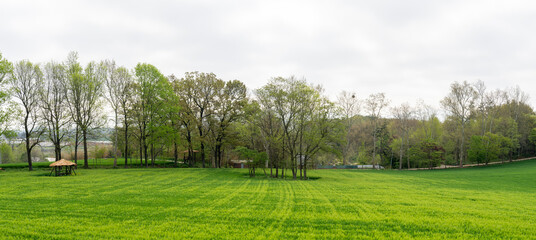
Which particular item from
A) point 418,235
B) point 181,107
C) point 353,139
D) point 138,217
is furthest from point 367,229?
point 353,139

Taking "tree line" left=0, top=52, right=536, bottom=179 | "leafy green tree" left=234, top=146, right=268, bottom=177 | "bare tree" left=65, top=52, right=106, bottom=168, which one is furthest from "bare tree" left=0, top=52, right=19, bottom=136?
"leafy green tree" left=234, top=146, right=268, bottom=177

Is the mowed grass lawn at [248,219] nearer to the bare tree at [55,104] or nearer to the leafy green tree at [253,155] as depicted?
the leafy green tree at [253,155]

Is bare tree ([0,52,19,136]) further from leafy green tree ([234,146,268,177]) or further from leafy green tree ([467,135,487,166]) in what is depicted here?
leafy green tree ([467,135,487,166])

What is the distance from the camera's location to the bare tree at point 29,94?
31266 mm

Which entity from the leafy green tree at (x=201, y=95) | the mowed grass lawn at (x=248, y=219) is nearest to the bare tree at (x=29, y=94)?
the leafy green tree at (x=201, y=95)

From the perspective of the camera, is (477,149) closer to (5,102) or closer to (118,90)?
(118,90)

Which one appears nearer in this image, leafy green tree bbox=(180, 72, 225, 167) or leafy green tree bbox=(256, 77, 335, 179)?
leafy green tree bbox=(256, 77, 335, 179)

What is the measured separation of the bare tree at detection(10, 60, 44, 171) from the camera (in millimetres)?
31266

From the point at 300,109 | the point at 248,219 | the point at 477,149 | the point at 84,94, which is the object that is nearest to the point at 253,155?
the point at 300,109

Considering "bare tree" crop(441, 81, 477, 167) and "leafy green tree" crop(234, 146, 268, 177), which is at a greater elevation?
"bare tree" crop(441, 81, 477, 167)

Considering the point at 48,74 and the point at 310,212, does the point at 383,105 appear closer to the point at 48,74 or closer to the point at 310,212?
the point at 310,212

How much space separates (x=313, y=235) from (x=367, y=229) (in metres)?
2.02

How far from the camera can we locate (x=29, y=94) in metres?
32.0

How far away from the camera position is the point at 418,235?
7.92 metres
